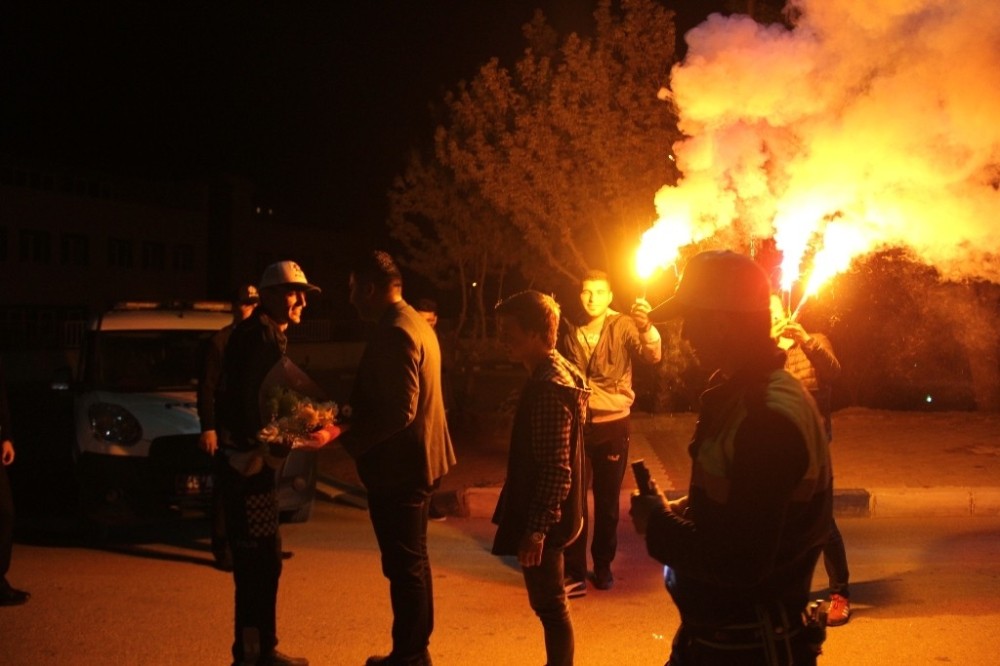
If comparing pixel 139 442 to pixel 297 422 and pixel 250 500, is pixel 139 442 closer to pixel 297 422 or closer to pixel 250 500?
pixel 250 500

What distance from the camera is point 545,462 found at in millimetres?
4656

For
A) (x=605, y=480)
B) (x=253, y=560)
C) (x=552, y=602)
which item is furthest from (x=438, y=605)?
(x=552, y=602)

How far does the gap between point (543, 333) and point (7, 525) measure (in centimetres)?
405

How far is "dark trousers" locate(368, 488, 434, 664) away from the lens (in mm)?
5148

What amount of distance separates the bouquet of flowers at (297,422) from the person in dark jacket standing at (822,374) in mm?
2438

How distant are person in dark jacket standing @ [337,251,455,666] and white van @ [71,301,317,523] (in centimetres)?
310

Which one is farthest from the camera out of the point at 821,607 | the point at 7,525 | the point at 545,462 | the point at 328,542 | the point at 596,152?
the point at 596,152

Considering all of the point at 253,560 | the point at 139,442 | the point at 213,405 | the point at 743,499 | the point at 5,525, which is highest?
the point at 743,499

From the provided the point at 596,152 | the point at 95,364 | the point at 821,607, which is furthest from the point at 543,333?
the point at 596,152

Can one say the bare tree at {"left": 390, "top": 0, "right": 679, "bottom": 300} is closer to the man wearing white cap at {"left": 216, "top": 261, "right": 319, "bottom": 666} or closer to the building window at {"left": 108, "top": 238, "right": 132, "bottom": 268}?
the man wearing white cap at {"left": 216, "top": 261, "right": 319, "bottom": 666}

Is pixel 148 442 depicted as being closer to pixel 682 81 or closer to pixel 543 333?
pixel 543 333

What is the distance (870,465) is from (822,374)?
574 cm

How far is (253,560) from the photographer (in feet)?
17.7

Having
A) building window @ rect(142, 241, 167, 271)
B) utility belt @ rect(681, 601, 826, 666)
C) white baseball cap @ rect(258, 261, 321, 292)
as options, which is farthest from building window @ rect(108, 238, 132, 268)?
utility belt @ rect(681, 601, 826, 666)
